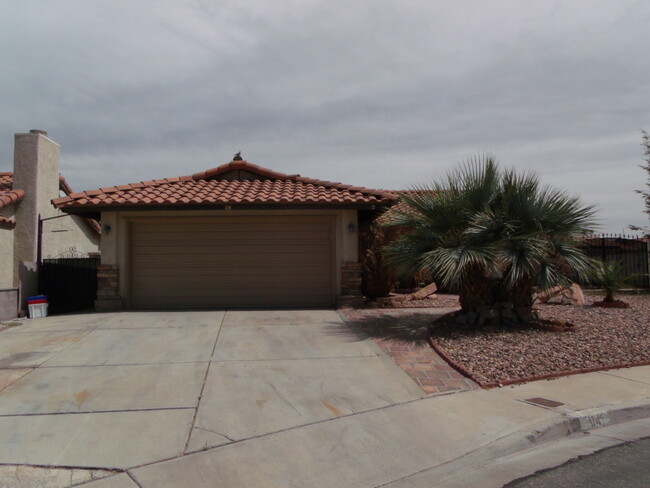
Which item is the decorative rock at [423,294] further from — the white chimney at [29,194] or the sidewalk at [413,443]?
the white chimney at [29,194]

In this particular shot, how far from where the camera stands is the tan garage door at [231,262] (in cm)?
1219

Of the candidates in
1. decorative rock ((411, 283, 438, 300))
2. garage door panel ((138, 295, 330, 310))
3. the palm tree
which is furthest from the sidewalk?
garage door panel ((138, 295, 330, 310))

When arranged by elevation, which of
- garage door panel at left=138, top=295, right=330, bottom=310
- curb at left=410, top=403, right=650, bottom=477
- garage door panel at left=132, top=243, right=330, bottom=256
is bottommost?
curb at left=410, top=403, right=650, bottom=477

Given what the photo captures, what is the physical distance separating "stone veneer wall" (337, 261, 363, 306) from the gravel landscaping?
2876 millimetres

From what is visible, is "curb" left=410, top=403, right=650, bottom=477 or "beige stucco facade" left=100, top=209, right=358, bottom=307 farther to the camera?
"beige stucco facade" left=100, top=209, right=358, bottom=307

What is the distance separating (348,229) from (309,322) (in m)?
3.12

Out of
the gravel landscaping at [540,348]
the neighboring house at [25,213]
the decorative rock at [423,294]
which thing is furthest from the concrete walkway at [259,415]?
the decorative rock at [423,294]

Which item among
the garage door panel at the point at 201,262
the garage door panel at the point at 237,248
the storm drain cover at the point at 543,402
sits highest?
the garage door panel at the point at 237,248

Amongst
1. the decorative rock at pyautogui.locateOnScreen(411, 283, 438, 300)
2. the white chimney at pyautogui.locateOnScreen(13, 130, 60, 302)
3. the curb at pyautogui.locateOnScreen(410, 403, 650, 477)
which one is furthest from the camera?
the decorative rock at pyautogui.locateOnScreen(411, 283, 438, 300)

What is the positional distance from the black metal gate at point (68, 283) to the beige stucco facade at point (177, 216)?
1.46 m

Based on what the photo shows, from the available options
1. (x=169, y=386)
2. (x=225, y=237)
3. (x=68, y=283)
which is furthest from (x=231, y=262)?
(x=169, y=386)

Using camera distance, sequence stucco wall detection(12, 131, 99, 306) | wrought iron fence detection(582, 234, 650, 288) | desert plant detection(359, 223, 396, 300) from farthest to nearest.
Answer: wrought iron fence detection(582, 234, 650, 288)
desert plant detection(359, 223, 396, 300)
stucco wall detection(12, 131, 99, 306)

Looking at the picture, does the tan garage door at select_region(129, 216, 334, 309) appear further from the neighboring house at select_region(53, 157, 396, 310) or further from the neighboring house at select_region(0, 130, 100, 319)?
the neighboring house at select_region(0, 130, 100, 319)

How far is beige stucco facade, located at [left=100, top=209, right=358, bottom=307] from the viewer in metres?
11.9
